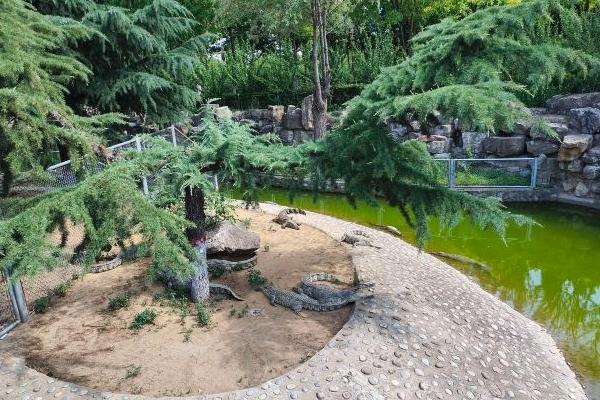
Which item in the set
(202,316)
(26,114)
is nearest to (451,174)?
(202,316)

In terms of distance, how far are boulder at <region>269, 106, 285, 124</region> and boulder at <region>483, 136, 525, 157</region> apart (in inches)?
248

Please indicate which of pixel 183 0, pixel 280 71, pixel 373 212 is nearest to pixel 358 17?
pixel 280 71

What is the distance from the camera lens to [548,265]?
8438 mm

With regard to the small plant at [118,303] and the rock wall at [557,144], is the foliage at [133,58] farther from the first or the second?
the small plant at [118,303]

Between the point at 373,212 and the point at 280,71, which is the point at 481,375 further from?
the point at 280,71

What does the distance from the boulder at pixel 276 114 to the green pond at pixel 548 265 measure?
184 inches

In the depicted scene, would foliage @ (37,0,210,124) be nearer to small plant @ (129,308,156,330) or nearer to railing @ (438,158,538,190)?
small plant @ (129,308,156,330)

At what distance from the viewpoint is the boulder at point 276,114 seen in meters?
15.7

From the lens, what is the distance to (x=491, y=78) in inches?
162

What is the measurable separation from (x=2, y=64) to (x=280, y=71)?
13.7 metres

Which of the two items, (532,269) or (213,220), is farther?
(532,269)

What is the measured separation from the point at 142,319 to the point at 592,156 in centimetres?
997

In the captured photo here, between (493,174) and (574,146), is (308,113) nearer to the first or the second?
(493,174)

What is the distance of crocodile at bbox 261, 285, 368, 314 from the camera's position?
5.66 m
